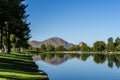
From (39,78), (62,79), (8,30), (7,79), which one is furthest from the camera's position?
(8,30)

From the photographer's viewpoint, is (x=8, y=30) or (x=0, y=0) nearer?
(x=0, y=0)

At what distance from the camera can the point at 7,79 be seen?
26.0 meters

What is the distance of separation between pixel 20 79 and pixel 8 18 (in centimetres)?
2883

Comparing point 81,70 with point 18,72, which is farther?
point 81,70

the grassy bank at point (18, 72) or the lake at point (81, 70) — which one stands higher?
the grassy bank at point (18, 72)

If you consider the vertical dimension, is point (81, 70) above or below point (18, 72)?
below

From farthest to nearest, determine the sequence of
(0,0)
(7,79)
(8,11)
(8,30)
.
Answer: (8,30)
(8,11)
(0,0)
(7,79)

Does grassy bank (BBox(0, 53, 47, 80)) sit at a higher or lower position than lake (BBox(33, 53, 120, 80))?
higher

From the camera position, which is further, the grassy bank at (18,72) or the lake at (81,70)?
the lake at (81,70)

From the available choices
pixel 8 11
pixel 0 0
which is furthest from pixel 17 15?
pixel 0 0

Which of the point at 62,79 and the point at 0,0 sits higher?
the point at 0,0

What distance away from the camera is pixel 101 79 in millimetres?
41938

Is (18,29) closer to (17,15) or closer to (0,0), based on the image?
(17,15)

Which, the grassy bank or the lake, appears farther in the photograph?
the lake
